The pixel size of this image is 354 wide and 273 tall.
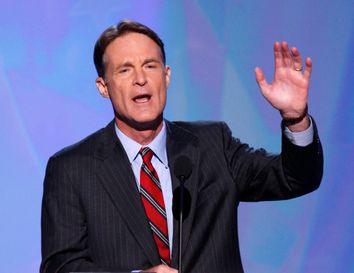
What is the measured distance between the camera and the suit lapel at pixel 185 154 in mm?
2205

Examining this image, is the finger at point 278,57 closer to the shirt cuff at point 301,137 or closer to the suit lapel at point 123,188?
the shirt cuff at point 301,137

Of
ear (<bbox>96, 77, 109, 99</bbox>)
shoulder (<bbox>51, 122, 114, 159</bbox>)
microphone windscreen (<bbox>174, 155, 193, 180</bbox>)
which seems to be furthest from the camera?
ear (<bbox>96, 77, 109, 99</bbox>)

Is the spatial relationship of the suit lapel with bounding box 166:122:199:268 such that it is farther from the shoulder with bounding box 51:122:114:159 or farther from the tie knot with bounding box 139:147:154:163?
the shoulder with bounding box 51:122:114:159

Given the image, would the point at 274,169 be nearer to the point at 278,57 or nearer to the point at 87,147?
the point at 278,57

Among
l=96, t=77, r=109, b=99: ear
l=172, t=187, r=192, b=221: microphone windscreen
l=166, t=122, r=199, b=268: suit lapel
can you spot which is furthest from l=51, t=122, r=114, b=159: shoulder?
l=172, t=187, r=192, b=221: microphone windscreen

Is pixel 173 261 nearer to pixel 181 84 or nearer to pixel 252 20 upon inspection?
pixel 181 84

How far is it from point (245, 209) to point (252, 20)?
0.89m

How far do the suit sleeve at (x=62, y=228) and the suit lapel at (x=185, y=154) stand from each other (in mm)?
284

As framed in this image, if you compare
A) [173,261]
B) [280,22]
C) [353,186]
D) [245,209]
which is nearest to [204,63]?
[280,22]

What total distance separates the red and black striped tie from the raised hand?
1.54 ft

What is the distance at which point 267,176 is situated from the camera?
2.35 metres

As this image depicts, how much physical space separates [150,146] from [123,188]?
198mm

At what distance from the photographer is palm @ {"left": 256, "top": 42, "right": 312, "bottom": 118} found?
7.09 ft

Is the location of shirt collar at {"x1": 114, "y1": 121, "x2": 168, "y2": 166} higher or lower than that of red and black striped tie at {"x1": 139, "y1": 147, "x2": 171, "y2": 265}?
higher
